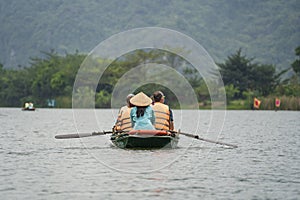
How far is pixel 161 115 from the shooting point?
1894 cm

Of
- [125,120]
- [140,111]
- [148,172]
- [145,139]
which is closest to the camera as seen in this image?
[148,172]

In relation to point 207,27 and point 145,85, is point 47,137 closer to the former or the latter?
point 145,85

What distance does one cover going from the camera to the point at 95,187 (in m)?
11.8

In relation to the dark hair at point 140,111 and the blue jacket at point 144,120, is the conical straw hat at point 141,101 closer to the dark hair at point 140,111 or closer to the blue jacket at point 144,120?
the dark hair at point 140,111

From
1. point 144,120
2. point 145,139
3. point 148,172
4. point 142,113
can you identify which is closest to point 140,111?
point 142,113

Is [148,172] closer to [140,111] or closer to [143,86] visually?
[140,111]

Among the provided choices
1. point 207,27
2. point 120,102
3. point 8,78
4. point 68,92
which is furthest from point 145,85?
point 207,27

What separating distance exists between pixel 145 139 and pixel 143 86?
6136 centimetres

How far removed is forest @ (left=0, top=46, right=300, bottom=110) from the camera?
3268 inches

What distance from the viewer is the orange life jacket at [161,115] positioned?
1883 centimetres

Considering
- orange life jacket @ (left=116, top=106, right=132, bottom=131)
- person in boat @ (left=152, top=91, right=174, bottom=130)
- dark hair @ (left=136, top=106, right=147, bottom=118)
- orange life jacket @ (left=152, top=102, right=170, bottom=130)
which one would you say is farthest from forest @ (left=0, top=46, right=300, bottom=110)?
dark hair @ (left=136, top=106, right=147, bottom=118)

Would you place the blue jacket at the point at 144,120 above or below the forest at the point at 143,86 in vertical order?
below

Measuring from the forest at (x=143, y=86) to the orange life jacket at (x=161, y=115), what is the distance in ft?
177

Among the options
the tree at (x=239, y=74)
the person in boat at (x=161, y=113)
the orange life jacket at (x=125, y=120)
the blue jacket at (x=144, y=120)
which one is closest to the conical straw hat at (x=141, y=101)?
→ the blue jacket at (x=144, y=120)
